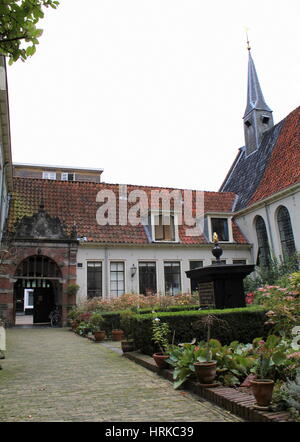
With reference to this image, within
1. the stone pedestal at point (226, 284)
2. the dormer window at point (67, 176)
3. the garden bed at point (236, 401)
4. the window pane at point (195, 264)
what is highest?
the dormer window at point (67, 176)

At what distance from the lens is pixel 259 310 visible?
32.0ft

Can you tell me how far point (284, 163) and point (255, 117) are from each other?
9339 millimetres

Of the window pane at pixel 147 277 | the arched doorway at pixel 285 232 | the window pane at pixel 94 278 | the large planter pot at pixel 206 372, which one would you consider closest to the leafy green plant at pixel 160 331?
the large planter pot at pixel 206 372

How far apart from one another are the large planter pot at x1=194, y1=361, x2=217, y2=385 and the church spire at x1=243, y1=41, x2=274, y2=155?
26.5 meters

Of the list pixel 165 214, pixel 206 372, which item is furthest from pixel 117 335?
pixel 165 214

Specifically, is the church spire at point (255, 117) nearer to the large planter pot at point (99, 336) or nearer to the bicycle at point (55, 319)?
the bicycle at point (55, 319)

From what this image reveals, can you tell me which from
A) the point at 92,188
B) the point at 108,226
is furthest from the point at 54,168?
the point at 108,226

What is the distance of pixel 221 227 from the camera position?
84.3 ft

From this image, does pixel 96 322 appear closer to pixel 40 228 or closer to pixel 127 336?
pixel 127 336

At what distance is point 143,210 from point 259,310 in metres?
16.2

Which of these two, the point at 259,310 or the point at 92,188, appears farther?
the point at 92,188

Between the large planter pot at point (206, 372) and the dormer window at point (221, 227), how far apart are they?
64.7ft

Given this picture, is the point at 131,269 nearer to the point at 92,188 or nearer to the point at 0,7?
the point at 92,188

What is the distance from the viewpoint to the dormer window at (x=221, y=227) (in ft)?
83.5
